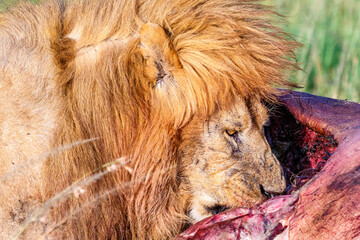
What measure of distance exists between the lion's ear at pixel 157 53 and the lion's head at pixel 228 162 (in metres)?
0.26

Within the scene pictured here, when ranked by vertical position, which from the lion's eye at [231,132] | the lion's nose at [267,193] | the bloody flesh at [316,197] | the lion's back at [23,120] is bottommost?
the lion's nose at [267,193]

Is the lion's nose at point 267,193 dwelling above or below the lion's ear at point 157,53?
Answer: below

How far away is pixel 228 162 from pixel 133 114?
0.49 meters

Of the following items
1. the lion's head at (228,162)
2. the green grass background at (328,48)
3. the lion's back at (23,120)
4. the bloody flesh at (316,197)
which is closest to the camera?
the bloody flesh at (316,197)

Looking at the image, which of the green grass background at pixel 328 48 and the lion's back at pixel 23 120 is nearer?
the lion's back at pixel 23 120

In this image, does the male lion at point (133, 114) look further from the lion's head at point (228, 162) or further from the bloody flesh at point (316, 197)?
the bloody flesh at point (316, 197)

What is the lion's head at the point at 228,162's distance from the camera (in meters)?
2.41

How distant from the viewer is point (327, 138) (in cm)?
254

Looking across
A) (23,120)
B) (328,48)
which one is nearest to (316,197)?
(23,120)

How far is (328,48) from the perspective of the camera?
239 inches

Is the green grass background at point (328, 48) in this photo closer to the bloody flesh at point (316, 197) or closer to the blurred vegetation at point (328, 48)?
the blurred vegetation at point (328, 48)

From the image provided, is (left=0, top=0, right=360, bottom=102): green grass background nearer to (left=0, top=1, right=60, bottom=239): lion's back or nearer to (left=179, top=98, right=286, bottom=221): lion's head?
(left=179, top=98, right=286, bottom=221): lion's head

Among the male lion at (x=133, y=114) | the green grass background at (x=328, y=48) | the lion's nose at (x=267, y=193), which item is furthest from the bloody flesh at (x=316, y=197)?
the green grass background at (x=328, y=48)

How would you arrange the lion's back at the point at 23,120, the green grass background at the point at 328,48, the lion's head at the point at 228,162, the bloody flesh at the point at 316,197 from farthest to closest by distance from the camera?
1. the green grass background at the point at 328,48
2. the lion's head at the point at 228,162
3. the lion's back at the point at 23,120
4. the bloody flesh at the point at 316,197
